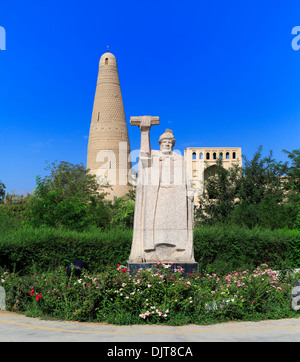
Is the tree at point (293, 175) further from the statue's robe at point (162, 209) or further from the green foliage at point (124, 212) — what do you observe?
the statue's robe at point (162, 209)

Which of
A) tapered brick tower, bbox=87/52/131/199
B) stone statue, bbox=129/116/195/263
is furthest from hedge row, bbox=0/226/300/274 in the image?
tapered brick tower, bbox=87/52/131/199

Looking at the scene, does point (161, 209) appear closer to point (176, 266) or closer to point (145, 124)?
point (176, 266)

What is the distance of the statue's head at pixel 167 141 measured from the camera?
931 cm

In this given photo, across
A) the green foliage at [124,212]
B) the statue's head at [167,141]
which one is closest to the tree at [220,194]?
the green foliage at [124,212]

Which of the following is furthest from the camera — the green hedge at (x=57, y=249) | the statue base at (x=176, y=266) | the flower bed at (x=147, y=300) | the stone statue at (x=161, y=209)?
the green hedge at (x=57, y=249)

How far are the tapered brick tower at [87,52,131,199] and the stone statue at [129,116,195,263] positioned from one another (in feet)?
133

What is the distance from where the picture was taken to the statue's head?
30.6ft

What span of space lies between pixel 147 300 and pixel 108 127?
45224 mm

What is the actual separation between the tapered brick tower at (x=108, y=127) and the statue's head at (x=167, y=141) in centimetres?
4029

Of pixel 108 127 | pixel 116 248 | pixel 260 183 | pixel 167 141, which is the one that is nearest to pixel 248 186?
pixel 260 183

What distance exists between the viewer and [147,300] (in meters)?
6.80

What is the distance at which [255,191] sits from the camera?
2588 cm

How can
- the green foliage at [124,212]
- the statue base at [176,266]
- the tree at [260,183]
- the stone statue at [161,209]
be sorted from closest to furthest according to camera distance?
the statue base at [176,266] → the stone statue at [161,209] → the tree at [260,183] → the green foliage at [124,212]
